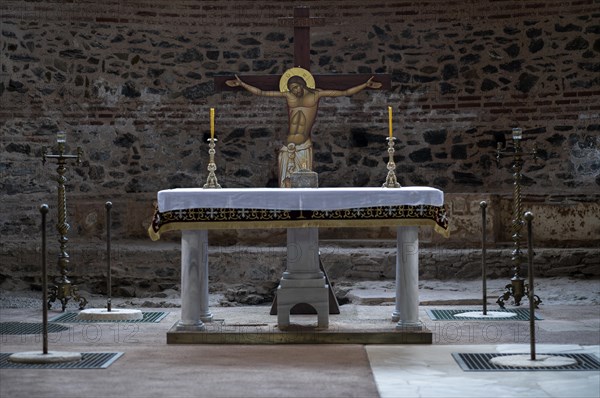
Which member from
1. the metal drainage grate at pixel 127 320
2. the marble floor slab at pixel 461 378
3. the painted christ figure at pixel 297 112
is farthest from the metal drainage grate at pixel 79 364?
the painted christ figure at pixel 297 112

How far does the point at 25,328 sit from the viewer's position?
8531 mm

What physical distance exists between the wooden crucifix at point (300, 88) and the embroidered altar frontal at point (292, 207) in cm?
90

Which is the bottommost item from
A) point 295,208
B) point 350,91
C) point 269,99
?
point 295,208

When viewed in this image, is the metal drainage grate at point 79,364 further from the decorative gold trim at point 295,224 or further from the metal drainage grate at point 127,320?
the metal drainage grate at point 127,320

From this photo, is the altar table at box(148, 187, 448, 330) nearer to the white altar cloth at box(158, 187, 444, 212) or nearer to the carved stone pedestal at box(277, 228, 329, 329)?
the white altar cloth at box(158, 187, 444, 212)

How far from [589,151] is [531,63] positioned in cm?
126

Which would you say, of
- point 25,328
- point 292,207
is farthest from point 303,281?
point 25,328

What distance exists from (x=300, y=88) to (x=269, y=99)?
4.47 metres

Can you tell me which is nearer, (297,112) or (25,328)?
(25,328)

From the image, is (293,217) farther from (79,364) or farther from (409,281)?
(79,364)

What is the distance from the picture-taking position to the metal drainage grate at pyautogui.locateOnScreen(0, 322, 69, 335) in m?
8.35

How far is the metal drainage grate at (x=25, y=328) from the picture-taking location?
8352mm

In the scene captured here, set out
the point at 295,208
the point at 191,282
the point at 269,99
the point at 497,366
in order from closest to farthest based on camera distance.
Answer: the point at 497,366
the point at 295,208
the point at 191,282
the point at 269,99

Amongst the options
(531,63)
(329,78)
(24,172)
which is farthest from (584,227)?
(24,172)
